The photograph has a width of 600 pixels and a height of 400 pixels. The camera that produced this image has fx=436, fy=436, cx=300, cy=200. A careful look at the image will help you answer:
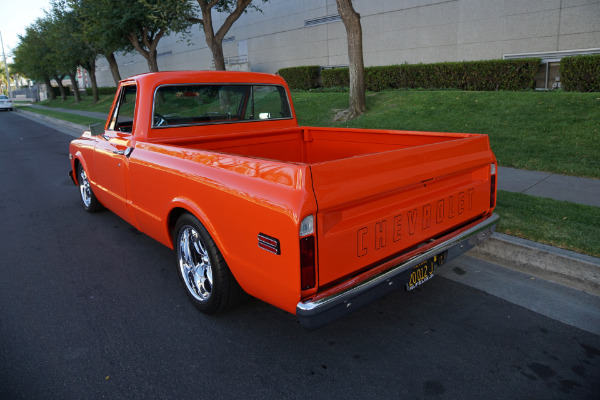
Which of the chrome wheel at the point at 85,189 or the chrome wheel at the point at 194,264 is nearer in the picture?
the chrome wheel at the point at 194,264

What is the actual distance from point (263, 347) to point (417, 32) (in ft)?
63.0

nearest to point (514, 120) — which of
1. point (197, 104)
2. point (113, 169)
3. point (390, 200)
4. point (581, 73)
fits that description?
→ point (581, 73)

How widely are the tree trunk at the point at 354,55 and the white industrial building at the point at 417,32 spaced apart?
6.92 metres

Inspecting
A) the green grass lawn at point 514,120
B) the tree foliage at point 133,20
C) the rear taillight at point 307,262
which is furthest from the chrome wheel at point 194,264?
the tree foliage at point 133,20

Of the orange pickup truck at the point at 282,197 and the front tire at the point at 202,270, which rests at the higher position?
the orange pickup truck at the point at 282,197

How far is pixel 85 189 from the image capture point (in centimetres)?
633

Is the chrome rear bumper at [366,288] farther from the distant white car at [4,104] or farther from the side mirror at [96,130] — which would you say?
the distant white car at [4,104]

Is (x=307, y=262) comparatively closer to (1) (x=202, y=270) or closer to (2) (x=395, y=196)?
(2) (x=395, y=196)

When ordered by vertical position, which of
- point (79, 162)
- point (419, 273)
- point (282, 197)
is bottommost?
point (419, 273)

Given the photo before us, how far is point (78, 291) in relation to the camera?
3953 millimetres

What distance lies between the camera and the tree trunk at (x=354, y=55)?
11.7 m

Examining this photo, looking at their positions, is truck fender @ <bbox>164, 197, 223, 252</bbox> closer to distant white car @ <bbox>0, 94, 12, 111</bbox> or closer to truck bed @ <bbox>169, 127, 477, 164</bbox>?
truck bed @ <bbox>169, 127, 477, 164</bbox>

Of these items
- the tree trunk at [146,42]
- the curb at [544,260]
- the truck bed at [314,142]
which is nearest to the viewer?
the curb at [544,260]

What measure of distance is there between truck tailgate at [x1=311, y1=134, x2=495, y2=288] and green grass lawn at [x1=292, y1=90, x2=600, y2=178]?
15.3 ft
